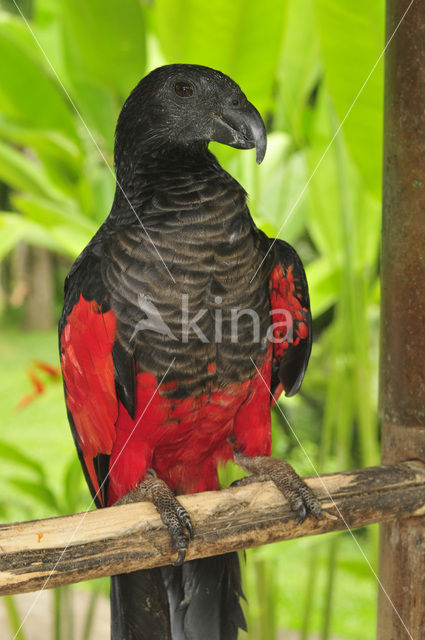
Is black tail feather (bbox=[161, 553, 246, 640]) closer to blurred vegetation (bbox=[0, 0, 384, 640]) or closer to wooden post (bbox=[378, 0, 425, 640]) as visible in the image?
wooden post (bbox=[378, 0, 425, 640])

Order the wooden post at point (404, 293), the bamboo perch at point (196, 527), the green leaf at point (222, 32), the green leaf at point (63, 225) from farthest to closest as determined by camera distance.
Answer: the green leaf at point (63, 225) < the green leaf at point (222, 32) < the wooden post at point (404, 293) < the bamboo perch at point (196, 527)

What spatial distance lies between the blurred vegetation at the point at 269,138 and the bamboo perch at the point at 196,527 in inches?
9.1

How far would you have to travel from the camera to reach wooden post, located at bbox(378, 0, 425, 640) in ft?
1.72

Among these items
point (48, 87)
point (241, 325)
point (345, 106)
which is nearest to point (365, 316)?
point (345, 106)

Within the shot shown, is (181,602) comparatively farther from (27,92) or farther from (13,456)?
(27,92)

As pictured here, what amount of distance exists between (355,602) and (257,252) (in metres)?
1.30

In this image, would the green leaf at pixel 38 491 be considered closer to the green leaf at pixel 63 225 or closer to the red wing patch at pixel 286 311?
the green leaf at pixel 63 225

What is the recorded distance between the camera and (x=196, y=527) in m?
0.49

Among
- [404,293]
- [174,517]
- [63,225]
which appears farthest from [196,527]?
[63,225]

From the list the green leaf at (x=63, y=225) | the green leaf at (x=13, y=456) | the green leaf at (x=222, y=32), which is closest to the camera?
the green leaf at (x=222, y=32)

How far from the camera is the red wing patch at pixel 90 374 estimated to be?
0.50 metres

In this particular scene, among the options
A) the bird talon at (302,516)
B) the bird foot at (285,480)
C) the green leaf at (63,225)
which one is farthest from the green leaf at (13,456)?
the bird talon at (302,516)

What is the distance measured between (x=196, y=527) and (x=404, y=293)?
0.86 feet

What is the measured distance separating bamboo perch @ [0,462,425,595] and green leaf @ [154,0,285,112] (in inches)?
16.9
